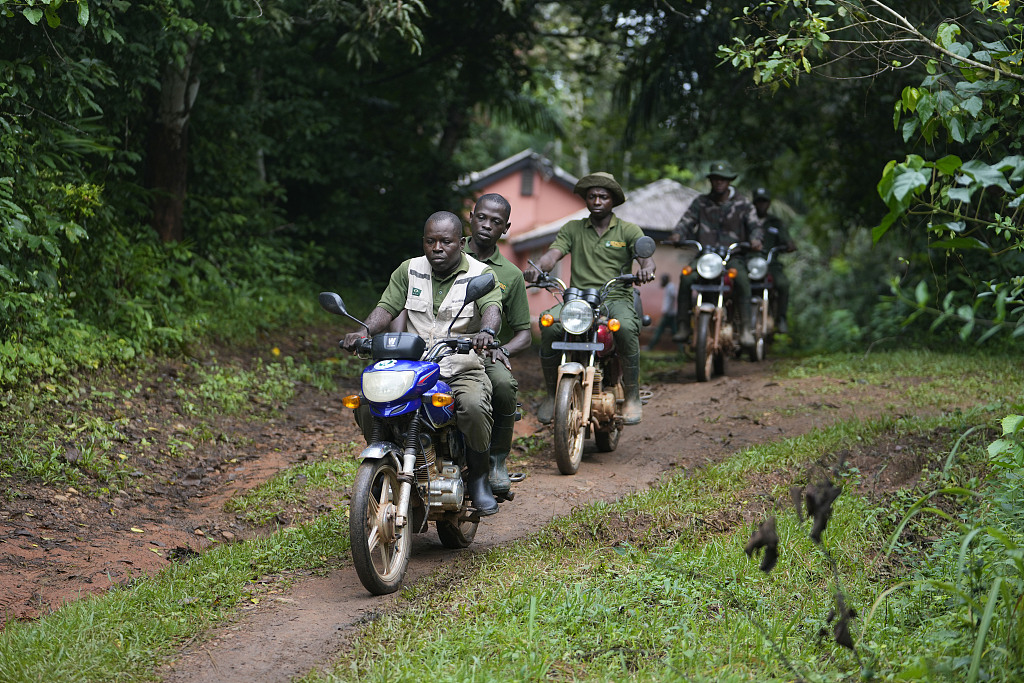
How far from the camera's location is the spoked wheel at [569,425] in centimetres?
697

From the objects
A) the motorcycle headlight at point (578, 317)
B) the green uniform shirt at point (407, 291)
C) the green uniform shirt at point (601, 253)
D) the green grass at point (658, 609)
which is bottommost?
the green grass at point (658, 609)

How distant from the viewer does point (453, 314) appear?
5.45 m

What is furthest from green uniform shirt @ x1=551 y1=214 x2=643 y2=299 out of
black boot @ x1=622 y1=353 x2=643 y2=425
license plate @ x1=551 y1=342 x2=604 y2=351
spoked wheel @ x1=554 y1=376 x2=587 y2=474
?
spoked wheel @ x1=554 y1=376 x2=587 y2=474

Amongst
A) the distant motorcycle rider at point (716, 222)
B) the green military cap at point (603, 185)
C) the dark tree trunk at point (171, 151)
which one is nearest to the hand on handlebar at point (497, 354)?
the green military cap at point (603, 185)

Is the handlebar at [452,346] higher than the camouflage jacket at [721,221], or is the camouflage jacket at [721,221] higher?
the camouflage jacket at [721,221]

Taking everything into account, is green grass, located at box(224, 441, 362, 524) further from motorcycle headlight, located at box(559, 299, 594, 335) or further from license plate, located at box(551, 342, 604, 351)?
motorcycle headlight, located at box(559, 299, 594, 335)

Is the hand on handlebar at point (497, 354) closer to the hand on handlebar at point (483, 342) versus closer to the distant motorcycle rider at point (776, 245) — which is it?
the hand on handlebar at point (483, 342)

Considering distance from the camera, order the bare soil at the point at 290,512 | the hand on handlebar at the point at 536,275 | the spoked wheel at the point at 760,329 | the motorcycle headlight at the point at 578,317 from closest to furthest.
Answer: the bare soil at the point at 290,512 < the motorcycle headlight at the point at 578,317 < the hand on handlebar at the point at 536,275 < the spoked wheel at the point at 760,329

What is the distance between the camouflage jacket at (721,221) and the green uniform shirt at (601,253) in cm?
347

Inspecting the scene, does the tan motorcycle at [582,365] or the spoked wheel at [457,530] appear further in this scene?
the tan motorcycle at [582,365]

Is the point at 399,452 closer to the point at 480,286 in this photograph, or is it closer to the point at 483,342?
the point at 483,342

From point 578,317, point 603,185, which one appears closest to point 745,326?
point 603,185

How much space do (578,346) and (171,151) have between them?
20.0 ft

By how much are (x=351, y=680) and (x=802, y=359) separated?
33.7 feet
